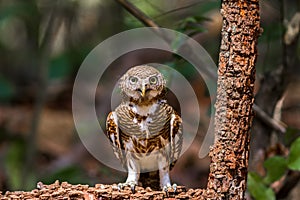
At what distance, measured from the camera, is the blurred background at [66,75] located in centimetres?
420

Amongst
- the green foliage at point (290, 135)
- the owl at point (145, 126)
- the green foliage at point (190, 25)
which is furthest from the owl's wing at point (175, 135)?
the green foliage at point (290, 135)

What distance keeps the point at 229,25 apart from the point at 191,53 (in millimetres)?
896

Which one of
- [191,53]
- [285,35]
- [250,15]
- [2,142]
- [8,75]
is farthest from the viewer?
[8,75]

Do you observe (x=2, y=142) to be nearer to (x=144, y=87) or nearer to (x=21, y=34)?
(x=21, y=34)

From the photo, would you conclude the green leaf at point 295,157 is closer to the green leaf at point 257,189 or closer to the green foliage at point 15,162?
the green leaf at point 257,189

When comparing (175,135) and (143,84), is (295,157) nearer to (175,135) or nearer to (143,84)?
(175,135)

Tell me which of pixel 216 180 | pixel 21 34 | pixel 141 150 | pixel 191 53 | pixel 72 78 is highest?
pixel 21 34

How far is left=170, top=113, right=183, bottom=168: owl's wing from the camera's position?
2857 mm

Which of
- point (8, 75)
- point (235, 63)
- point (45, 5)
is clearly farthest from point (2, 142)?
point (235, 63)

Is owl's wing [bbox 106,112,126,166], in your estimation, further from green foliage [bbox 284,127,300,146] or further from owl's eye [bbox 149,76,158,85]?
green foliage [bbox 284,127,300,146]

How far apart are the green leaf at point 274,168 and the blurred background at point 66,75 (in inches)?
10.0

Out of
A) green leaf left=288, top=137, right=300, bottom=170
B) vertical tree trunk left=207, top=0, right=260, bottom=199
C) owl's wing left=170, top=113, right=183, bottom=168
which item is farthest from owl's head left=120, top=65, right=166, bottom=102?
green leaf left=288, top=137, right=300, bottom=170

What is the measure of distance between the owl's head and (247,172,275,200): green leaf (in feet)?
2.33

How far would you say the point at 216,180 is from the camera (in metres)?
2.47
